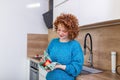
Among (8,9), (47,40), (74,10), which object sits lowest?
(47,40)

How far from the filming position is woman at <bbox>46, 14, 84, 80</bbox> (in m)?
1.32

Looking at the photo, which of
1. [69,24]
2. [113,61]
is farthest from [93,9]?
[113,61]

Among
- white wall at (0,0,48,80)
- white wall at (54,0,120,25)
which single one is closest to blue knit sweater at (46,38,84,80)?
white wall at (54,0,120,25)

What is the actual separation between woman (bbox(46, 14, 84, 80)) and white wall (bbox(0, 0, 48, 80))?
1.66 meters

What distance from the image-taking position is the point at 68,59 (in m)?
1.36

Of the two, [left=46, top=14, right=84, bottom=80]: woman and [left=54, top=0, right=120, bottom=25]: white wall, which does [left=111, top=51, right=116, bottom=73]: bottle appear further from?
[left=46, top=14, right=84, bottom=80]: woman

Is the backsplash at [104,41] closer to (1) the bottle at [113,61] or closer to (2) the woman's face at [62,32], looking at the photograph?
(1) the bottle at [113,61]

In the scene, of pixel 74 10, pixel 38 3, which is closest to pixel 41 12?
pixel 38 3

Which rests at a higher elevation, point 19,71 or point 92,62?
point 92,62

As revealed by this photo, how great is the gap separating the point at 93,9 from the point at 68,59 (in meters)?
0.58

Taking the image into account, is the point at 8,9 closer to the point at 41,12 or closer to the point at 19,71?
the point at 41,12

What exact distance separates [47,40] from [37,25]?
1.17 ft

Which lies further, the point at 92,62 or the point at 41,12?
the point at 41,12

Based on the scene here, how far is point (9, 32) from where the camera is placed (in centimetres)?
293
